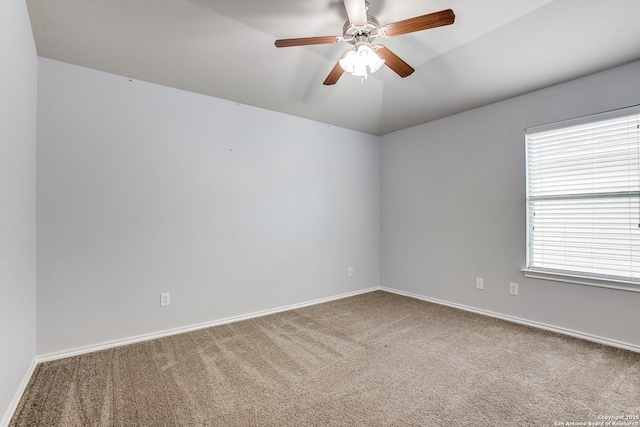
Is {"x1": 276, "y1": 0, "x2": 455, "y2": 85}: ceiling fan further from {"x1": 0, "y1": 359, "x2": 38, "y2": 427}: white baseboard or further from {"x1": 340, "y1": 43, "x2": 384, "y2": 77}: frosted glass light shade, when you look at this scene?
{"x1": 0, "y1": 359, "x2": 38, "y2": 427}: white baseboard

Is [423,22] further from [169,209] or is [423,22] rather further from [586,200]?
[169,209]

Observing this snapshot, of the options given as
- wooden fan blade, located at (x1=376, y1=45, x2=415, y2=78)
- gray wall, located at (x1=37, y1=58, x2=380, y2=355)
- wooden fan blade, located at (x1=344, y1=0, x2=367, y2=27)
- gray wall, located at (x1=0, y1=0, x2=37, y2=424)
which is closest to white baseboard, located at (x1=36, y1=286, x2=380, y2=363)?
gray wall, located at (x1=37, y1=58, x2=380, y2=355)

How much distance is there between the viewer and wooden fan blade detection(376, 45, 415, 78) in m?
1.88

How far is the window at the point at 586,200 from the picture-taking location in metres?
2.37

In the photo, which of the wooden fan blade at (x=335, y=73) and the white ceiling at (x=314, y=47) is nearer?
the white ceiling at (x=314, y=47)

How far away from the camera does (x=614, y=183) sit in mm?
2443

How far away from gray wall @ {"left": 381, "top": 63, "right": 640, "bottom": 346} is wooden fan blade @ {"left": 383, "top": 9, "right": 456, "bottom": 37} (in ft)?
6.22

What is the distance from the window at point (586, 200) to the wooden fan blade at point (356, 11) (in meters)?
2.25

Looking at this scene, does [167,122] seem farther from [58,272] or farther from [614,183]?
[614,183]

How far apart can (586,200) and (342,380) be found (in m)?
2.67

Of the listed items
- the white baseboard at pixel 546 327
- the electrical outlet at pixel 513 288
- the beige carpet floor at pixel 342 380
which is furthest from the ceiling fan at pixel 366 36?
the white baseboard at pixel 546 327

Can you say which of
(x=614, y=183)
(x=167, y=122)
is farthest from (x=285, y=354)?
(x=614, y=183)

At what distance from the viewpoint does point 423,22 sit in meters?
1.60

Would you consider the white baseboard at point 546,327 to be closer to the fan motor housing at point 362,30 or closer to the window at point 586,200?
the window at point 586,200
